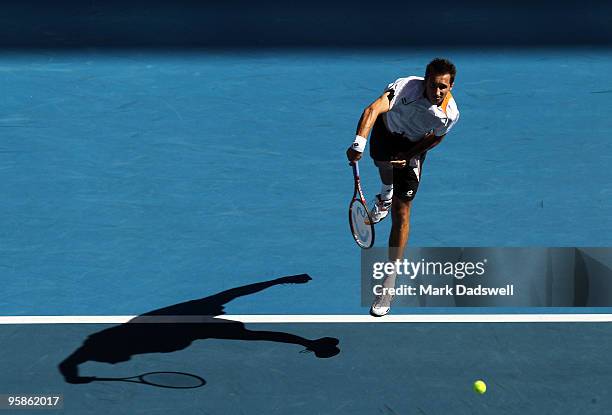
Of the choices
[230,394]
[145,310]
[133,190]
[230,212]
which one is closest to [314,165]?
[230,212]

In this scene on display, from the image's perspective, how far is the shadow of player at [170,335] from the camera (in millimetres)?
10281

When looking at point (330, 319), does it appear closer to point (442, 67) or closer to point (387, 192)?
point (387, 192)

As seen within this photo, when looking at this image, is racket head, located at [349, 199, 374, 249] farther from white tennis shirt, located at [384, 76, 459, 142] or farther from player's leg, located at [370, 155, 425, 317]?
white tennis shirt, located at [384, 76, 459, 142]

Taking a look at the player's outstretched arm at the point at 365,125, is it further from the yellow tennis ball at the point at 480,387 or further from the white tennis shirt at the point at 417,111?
the yellow tennis ball at the point at 480,387

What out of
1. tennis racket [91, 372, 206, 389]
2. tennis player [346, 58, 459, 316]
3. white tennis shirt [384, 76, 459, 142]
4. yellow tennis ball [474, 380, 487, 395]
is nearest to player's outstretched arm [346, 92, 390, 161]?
tennis player [346, 58, 459, 316]

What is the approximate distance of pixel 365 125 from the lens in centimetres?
959

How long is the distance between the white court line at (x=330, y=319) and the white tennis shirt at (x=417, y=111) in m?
1.75

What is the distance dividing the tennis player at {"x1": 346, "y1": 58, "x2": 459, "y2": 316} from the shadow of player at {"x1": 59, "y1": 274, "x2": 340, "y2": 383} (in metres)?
1.01

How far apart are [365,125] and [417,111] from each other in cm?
84

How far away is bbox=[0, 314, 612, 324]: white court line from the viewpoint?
35.6 ft

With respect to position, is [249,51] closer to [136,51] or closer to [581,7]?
[136,51]

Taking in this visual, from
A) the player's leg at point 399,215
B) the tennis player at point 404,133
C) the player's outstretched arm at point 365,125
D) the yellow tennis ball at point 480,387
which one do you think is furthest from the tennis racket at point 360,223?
the yellow tennis ball at point 480,387

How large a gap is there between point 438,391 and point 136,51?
6.89 meters

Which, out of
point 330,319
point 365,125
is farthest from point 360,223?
point 365,125
